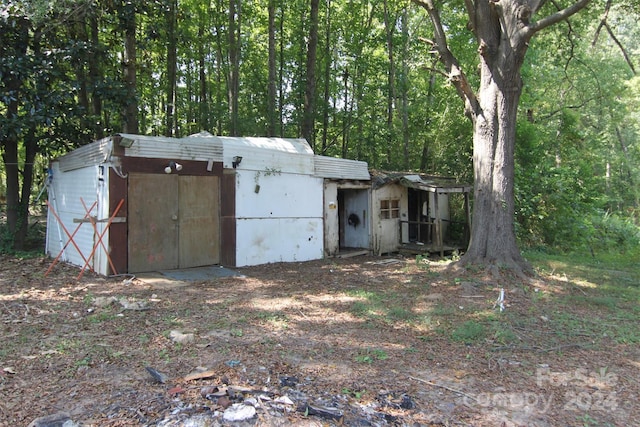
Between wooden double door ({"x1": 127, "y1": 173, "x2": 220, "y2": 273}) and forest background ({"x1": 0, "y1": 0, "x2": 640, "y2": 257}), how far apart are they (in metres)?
2.99

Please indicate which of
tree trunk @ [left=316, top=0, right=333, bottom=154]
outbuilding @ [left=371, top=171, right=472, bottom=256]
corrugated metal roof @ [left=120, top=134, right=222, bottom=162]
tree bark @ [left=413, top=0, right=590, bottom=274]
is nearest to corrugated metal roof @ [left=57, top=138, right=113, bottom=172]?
corrugated metal roof @ [left=120, top=134, right=222, bottom=162]

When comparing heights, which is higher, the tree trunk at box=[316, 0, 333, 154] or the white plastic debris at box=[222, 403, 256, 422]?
the tree trunk at box=[316, 0, 333, 154]

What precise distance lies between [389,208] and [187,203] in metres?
6.35

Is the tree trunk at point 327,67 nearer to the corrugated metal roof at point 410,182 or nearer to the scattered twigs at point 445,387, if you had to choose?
the corrugated metal roof at point 410,182

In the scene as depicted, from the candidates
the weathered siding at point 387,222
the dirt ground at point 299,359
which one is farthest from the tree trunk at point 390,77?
the dirt ground at point 299,359

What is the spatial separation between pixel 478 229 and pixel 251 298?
474 cm

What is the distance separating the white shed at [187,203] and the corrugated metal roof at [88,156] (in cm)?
2

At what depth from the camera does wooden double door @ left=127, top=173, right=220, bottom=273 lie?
27.3ft

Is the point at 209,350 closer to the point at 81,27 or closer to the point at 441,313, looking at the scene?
the point at 441,313

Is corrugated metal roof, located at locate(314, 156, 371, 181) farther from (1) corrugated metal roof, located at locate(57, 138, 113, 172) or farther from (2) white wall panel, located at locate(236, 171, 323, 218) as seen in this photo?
(1) corrugated metal roof, located at locate(57, 138, 113, 172)

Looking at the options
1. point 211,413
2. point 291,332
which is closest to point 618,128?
point 291,332

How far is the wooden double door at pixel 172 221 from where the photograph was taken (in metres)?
8.33

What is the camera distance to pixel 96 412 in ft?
10.2

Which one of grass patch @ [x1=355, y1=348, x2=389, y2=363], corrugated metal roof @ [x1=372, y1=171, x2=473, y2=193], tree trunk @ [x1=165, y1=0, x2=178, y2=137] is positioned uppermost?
tree trunk @ [x1=165, y1=0, x2=178, y2=137]
